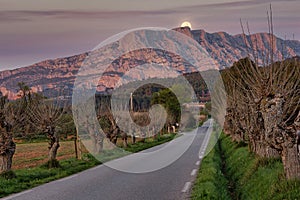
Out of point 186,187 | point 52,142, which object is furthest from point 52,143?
point 186,187

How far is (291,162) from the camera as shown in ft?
38.3

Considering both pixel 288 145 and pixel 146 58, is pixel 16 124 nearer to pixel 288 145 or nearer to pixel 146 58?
pixel 288 145

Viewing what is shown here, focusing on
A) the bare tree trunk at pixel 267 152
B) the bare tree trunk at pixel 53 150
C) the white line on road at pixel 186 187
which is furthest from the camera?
the bare tree trunk at pixel 53 150

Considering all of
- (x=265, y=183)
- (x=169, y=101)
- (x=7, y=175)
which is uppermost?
(x=169, y=101)

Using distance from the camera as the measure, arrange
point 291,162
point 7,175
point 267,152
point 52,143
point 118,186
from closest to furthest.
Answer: point 291,162 → point 118,186 → point 267,152 → point 7,175 → point 52,143

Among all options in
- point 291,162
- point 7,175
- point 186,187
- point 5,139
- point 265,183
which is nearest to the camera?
point 291,162

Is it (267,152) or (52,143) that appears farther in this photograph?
(52,143)

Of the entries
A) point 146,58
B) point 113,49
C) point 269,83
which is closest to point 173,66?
point 146,58

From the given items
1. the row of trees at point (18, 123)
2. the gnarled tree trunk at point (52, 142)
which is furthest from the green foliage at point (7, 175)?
the gnarled tree trunk at point (52, 142)

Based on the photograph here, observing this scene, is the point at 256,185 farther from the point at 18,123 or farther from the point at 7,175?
the point at 18,123

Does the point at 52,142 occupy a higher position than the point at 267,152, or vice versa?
the point at 52,142

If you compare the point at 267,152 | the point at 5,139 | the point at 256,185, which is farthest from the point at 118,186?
the point at 5,139

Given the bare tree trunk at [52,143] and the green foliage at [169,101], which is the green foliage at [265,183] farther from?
the green foliage at [169,101]

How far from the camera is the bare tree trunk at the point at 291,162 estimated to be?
11.6 meters
